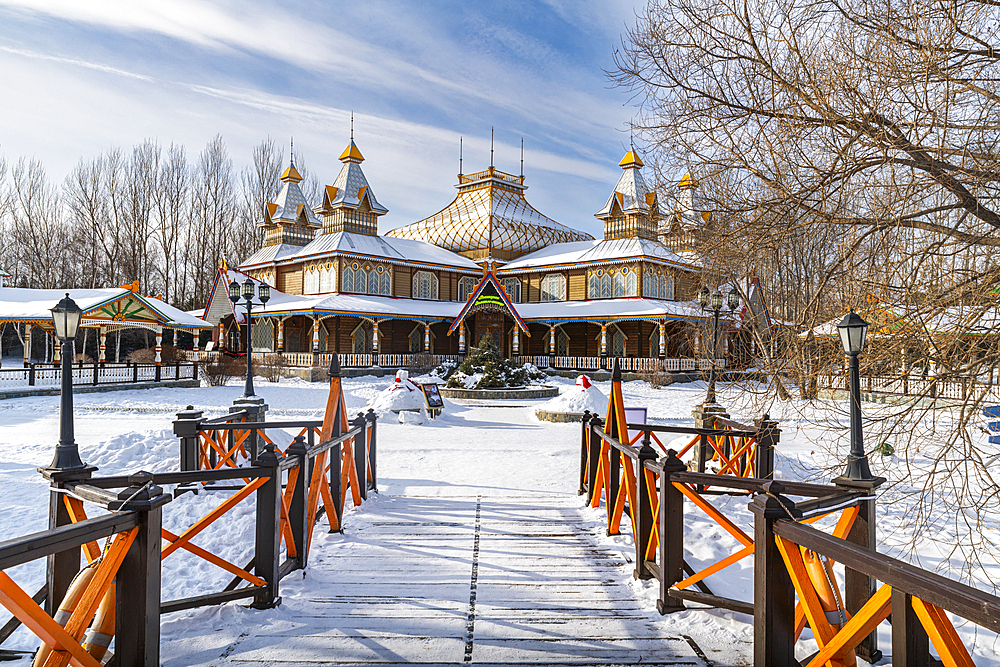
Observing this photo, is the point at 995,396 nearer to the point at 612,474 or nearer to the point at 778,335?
the point at 778,335

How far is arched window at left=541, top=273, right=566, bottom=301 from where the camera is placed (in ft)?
118

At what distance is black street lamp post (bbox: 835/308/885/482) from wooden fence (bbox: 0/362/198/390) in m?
24.3

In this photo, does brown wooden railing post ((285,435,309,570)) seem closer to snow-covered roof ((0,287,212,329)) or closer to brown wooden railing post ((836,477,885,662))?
brown wooden railing post ((836,477,885,662))

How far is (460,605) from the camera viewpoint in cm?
448

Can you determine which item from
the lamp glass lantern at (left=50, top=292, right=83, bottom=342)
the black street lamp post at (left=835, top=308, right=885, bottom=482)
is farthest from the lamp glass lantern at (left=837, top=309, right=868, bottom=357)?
the lamp glass lantern at (left=50, top=292, right=83, bottom=342)

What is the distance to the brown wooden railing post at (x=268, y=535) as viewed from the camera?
435 cm

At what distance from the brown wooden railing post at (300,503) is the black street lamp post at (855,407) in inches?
157

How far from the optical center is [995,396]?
458cm

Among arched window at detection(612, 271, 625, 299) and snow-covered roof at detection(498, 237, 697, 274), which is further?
arched window at detection(612, 271, 625, 299)

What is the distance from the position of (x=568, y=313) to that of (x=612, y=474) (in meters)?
26.2

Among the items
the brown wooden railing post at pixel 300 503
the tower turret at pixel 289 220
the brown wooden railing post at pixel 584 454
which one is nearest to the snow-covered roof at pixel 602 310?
the tower turret at pixel 289 220

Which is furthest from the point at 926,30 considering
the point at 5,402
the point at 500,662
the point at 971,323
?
the point at 5,402

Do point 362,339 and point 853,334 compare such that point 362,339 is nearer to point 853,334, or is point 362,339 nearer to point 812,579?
point 853,334

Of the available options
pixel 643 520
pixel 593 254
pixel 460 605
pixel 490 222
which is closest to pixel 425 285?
pixel 490 222
